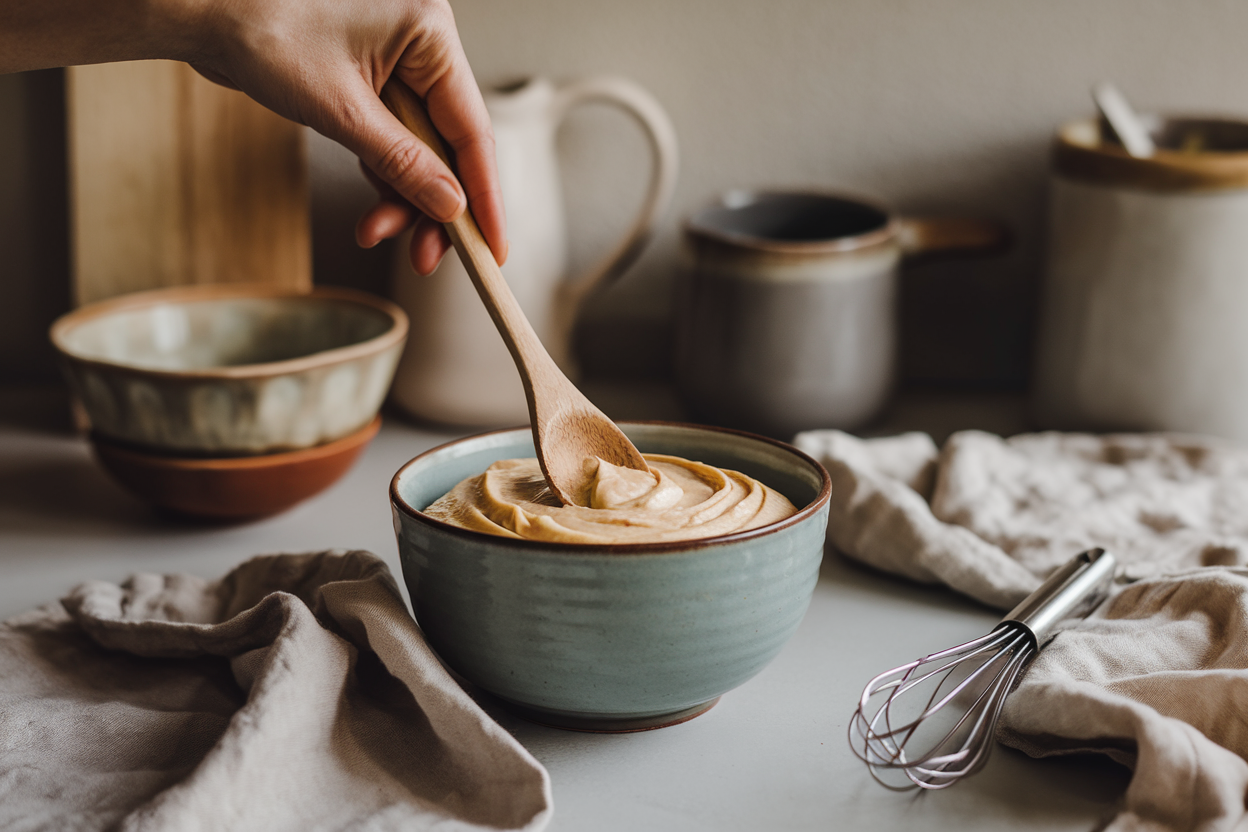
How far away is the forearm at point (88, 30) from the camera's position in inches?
23.0

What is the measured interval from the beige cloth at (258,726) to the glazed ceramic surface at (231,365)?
0.15m

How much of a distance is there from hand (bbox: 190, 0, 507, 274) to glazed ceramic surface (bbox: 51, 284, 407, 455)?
0.61ft

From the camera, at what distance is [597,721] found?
1.83ft

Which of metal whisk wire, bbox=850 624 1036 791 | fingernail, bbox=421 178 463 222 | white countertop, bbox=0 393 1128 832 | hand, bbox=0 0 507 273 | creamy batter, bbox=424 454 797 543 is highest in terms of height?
hand, bbox=0 0 507 273

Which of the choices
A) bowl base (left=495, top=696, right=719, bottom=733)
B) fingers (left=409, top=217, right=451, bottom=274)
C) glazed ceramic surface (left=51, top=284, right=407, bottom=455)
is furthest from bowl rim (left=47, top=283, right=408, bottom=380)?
bowl base (left=495, top=696, right=719, bottom=733)

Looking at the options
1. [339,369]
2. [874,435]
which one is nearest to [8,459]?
[339,369]

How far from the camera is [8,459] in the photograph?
96 cm

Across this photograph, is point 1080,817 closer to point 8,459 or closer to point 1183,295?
point 1183,295

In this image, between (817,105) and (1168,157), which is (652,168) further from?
(1168,157)

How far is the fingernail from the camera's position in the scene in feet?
2.10

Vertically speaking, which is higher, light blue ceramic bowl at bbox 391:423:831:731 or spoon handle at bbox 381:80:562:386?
spoon handle at bbox 381:80:562:386

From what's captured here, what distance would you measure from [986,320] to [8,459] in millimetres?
929

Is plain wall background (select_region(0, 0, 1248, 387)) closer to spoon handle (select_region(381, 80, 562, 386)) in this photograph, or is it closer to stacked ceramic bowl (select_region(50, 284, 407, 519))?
stacked ceramic bowl (select_region(50, 284, 407, 519))

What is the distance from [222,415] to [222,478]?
48 millimetres
